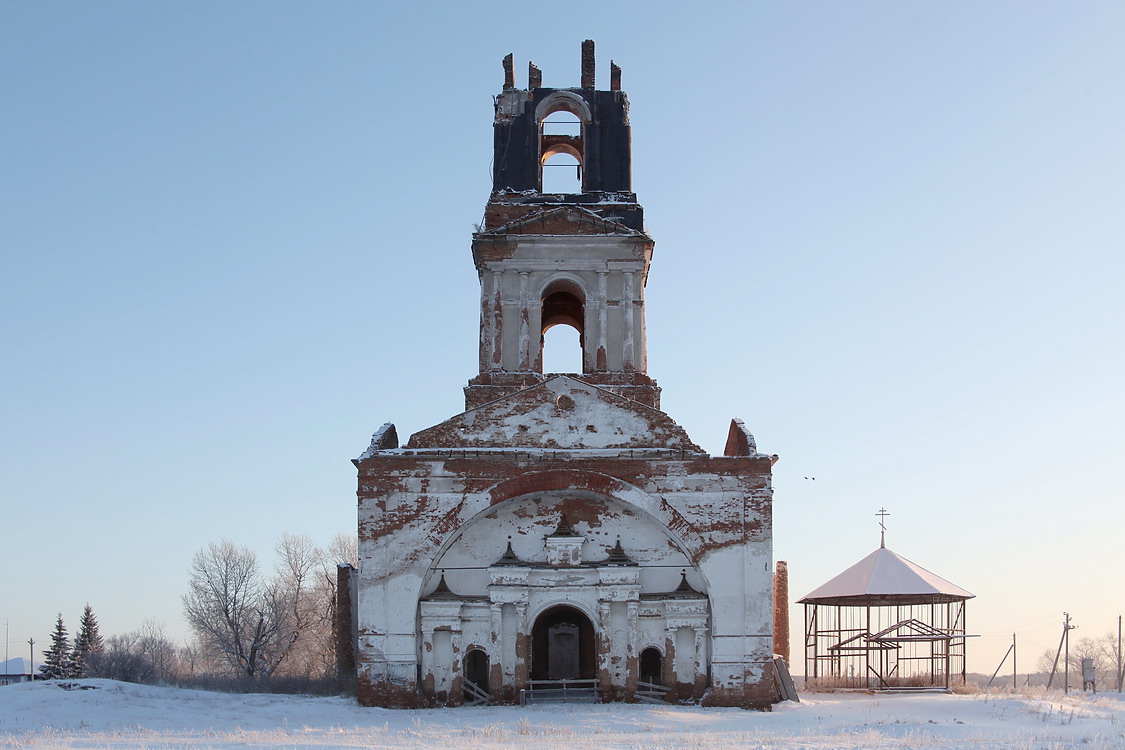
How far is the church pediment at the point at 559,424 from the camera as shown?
69.7 feet

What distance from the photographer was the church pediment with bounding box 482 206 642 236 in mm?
24359

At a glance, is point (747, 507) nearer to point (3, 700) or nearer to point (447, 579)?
point (447, 579)

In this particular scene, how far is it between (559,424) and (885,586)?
839 cm

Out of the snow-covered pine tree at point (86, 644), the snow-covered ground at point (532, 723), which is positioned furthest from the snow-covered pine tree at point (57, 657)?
the snow-covered ground at point (532, 723)

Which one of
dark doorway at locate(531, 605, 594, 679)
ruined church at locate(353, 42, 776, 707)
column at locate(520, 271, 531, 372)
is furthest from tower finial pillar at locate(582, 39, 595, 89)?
dark doorway at locate(531, 605, 594, 679)

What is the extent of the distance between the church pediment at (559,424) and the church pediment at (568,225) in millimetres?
4268

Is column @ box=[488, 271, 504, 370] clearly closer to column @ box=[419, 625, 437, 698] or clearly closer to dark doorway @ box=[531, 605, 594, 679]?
dark doorway @ box=[531, 605, 594, 679]

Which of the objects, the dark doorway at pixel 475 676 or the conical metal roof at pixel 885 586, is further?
the conical metal roof at pixel 885 586

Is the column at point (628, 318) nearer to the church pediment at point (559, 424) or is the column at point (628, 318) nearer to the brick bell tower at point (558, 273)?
the brick bell tower at point (558, 273)

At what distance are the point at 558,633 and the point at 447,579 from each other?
3.20 m

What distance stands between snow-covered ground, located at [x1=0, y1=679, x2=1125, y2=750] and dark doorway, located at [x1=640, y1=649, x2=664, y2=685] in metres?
1.16

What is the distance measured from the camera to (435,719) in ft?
61.0

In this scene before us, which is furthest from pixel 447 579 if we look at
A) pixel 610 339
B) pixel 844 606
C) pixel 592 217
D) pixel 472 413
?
pixel 844 606

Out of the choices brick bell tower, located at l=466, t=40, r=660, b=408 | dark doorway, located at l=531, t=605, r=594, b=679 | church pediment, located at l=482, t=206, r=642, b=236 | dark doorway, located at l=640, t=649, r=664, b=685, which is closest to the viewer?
dark doorway, located at l=640, t=649, r=664, b=685
